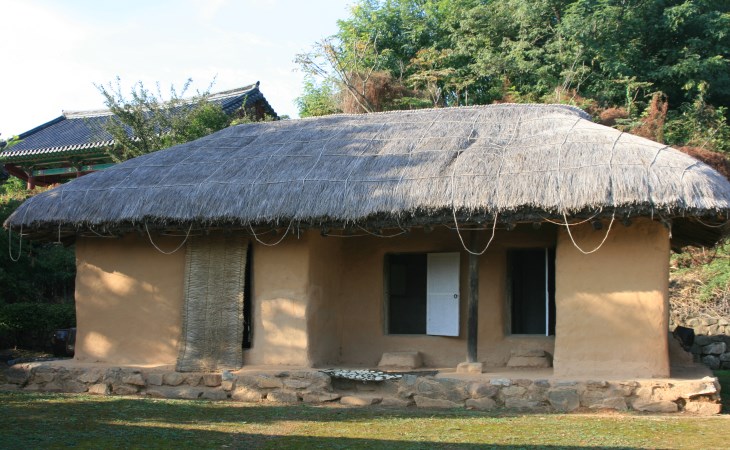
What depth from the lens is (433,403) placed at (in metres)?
9.80

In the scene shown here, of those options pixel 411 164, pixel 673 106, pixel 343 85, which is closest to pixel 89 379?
pixel 411 164

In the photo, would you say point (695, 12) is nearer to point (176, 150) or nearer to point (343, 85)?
point (343, 85)

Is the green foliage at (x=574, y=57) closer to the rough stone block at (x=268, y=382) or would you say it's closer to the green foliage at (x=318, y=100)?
the green foliage at (x=318, y=100)

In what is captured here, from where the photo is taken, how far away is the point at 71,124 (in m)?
25.7

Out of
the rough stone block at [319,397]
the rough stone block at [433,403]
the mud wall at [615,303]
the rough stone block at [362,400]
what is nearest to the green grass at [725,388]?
the mud wall at [615,303]

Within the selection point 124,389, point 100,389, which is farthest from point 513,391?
point 100,389

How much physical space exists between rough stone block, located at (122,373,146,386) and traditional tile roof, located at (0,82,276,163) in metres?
12.0

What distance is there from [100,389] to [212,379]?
63.6 inches

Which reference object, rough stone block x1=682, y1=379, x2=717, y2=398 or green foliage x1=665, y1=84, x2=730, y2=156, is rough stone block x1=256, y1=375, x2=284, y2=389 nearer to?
rough stone block x1=682, y1=379, x2=717, y2=398

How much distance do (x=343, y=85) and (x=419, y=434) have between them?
15.2 metres

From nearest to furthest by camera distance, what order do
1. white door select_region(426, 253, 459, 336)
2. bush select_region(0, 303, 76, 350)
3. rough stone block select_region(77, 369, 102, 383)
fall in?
1. rough stone block select_region(77, 369, 102, 383)
2. white door select_region(426, 253, 459, 336)
3. bush select_region(0, 303, 76, 350)

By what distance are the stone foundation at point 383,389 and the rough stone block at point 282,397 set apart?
0.01 metres

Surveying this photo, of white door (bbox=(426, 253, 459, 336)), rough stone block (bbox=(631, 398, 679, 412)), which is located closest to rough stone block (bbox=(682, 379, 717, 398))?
rough stone block (bbox=(631, 398, 679, 412))

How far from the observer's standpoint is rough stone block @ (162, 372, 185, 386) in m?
10.9
